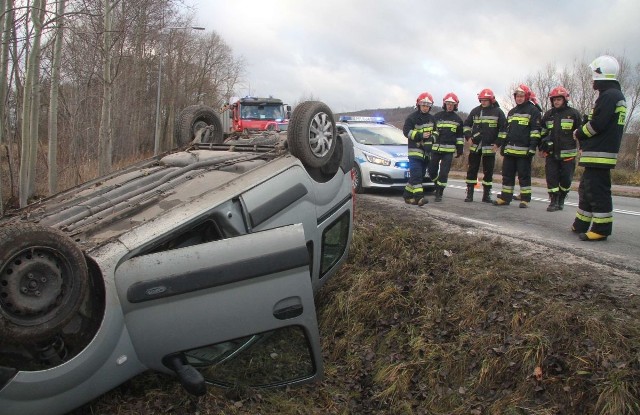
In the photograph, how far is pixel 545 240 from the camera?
5.16 m

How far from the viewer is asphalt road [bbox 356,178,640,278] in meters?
4.60

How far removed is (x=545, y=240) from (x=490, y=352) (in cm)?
239

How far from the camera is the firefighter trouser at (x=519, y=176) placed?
7.64m

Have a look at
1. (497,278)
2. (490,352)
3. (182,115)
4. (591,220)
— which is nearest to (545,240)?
(591,220)

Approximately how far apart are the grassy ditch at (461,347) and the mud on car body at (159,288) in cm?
41

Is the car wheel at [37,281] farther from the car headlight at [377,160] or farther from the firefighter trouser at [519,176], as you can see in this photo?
the car headlight at [377,160]

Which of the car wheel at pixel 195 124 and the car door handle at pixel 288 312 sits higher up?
the car wheel at pixel 195 124

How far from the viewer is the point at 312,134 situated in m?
3.78

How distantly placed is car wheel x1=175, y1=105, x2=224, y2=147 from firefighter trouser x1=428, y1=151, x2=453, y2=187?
4132 millimetres

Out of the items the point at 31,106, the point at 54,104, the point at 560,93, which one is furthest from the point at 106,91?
the point at 560,93

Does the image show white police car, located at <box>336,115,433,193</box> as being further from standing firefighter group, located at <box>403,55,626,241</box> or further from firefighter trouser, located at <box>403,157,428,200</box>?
firefighter trouser, located at <box>403,157,428,200</box>

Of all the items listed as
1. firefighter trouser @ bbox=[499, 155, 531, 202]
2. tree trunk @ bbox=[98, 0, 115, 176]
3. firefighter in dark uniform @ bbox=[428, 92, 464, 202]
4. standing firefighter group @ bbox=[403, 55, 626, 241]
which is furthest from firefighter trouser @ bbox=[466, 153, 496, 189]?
tree trunk @ bbox=[98, 0, 115, 176]

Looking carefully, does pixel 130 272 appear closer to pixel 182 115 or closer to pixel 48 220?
pixel 48 220

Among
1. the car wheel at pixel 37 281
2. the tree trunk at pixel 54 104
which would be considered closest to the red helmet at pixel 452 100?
the car wheel at pixel 37 281
